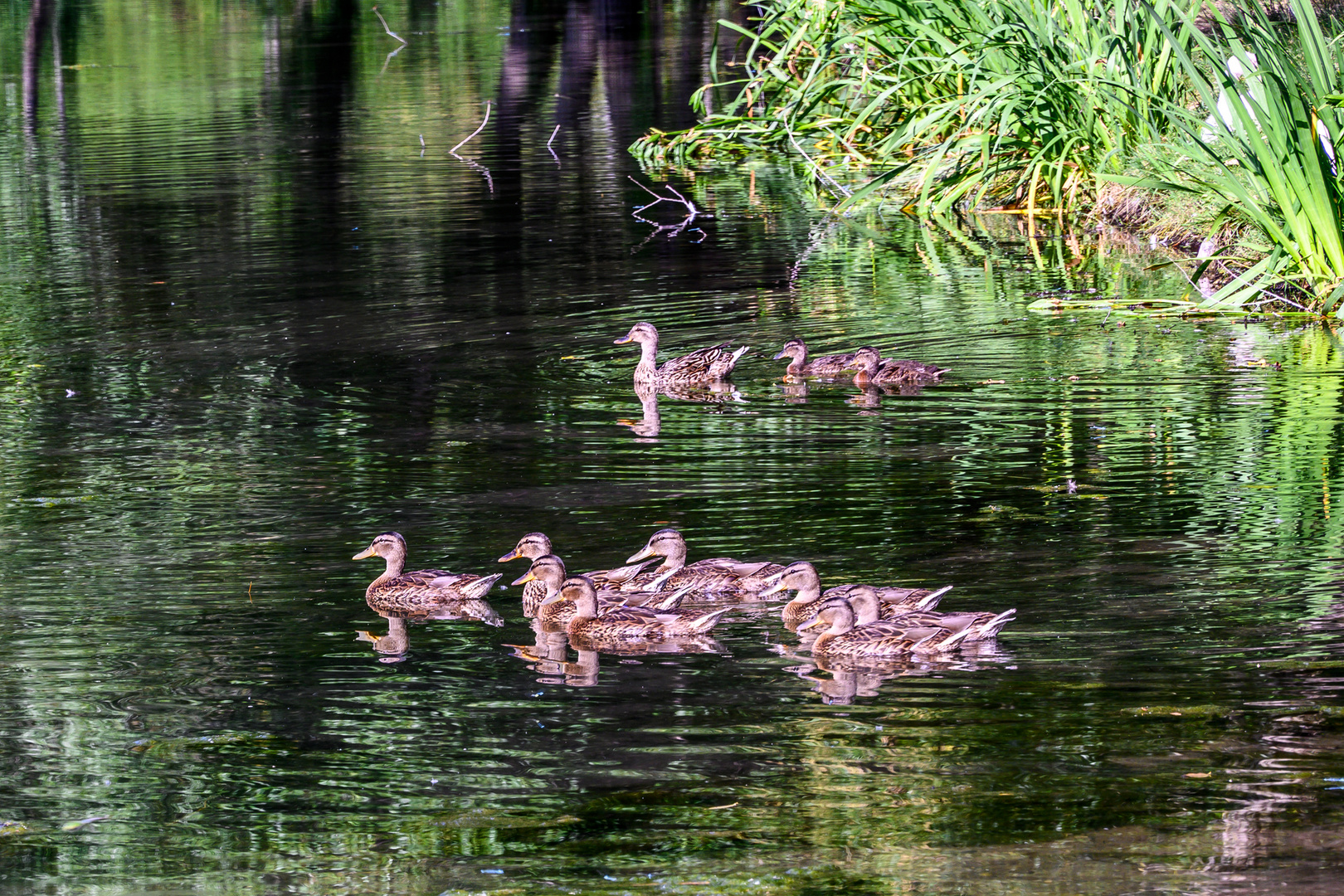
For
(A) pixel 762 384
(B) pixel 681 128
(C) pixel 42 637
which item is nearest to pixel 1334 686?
(C) pixel 42 637

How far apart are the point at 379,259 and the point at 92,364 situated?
413 cm

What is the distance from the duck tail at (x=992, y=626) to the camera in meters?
6.99

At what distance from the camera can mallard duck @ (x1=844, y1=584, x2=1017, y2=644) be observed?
7.02 meters

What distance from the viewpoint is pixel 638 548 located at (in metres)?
8.69

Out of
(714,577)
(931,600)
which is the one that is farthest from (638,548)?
(931,600)

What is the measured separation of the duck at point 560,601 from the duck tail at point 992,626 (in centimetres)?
130

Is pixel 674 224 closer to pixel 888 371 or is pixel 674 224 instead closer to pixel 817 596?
pixel 888 371

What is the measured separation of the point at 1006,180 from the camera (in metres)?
18.7

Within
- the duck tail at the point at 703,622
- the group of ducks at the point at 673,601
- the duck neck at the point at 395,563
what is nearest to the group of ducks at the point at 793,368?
the group of ducks at the point at 673,601

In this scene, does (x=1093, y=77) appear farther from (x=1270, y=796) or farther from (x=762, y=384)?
(x=1270, y=796)

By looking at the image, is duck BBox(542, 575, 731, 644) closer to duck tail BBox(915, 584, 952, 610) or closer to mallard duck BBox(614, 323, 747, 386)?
duck tail BBox(915, 584, 952, 610)

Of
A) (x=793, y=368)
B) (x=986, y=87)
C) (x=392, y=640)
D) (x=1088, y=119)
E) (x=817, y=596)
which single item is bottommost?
(x=392, y=640)

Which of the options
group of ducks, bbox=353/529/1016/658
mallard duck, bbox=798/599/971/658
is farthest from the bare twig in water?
mallard duck, bbox=798/599/971/658

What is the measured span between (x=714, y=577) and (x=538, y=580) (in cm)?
76
